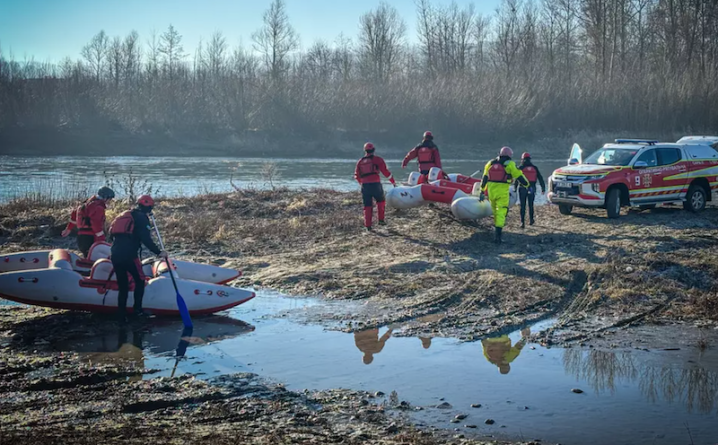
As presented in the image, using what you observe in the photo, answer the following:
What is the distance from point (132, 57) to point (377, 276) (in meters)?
62.5

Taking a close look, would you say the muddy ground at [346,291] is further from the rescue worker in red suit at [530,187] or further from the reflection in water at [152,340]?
the rescue worker in red suit at [530,187]

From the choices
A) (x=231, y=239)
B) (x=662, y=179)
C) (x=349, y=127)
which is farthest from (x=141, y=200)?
(x=349, y=127)

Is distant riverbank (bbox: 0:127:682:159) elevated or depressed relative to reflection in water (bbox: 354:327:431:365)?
elevated

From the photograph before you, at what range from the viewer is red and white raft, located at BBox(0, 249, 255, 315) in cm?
984

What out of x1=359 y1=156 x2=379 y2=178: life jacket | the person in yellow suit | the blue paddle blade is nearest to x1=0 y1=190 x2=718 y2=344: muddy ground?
the person in yellow suit

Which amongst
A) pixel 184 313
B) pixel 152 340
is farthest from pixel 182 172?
pixel 152 340

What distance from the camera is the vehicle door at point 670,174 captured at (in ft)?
57.3

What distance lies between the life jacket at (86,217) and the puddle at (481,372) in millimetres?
2409

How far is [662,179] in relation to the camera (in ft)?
57.3

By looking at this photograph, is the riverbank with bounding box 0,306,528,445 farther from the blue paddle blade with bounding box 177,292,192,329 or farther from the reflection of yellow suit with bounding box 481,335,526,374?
the reflection of yellow suit with bounding box 481,335,526,374

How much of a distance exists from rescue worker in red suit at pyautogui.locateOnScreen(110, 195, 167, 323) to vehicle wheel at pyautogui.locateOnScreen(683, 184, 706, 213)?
13201mm

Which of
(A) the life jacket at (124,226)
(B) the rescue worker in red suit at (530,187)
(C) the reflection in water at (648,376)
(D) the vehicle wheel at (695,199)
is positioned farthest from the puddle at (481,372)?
(D) the vehicle wheel at (695,199)

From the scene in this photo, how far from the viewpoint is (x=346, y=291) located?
37.7ft

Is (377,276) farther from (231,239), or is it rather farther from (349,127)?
(349,127)
